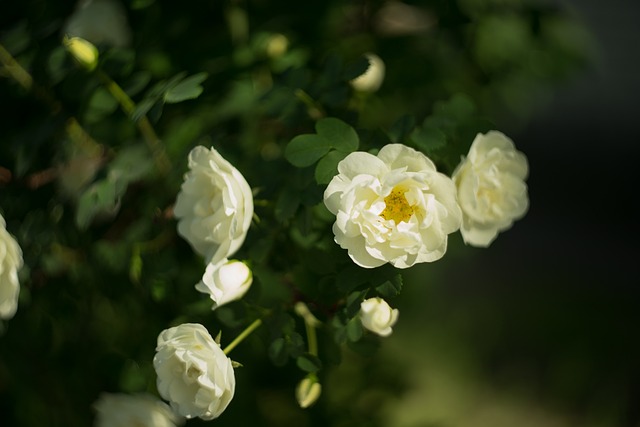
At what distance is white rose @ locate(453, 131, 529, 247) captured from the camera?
0.87 metres

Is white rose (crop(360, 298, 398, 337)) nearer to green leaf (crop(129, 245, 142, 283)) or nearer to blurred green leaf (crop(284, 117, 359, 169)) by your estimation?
blurred green leaf (crop(284, 117, 359, 169))

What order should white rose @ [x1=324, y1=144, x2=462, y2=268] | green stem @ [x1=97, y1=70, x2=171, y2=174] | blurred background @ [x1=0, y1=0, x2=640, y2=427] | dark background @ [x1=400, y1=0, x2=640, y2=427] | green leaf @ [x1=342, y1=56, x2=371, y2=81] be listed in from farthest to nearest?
dark background @ [x1=400, y1=0, x2=640, y2=427] < blurred background @ [x1=0, y1=0, x2=640, y2=427] < green stem @ [x1=97, y1=70, x2=171, y2=174] < green leaf @ [x1=342, y1=56, x2=371, y2=81] < white rose @ [x1=324, y1=144, x2=462, y2=268]

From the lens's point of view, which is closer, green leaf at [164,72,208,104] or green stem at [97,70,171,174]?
green leaf at [164,72,208,104]

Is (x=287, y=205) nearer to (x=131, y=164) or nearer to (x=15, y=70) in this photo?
(x=131, y=164)

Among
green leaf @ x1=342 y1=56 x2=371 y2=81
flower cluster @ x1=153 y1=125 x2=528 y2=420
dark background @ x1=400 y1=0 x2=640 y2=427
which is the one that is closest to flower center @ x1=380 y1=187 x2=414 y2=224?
flower cluster @ x1=153 y1=125 x2=528 y2=420

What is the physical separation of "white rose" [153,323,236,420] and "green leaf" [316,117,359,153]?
0.95 feet

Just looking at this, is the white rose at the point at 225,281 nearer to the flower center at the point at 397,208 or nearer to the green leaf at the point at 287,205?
the green leaf at the point at 287,205

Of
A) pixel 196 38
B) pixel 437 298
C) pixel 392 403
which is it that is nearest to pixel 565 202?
pixel 437 298

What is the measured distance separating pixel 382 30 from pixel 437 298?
1.17 metres

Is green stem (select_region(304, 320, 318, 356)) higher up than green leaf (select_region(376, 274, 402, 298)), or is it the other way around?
green leaf (select_region(376, 274, 402, 298))

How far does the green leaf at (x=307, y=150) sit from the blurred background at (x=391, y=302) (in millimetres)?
139

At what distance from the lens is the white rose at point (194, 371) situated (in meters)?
0.83

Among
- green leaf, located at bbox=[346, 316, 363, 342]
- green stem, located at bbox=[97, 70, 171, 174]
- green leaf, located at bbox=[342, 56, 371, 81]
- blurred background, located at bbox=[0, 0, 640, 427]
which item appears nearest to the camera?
green leaf, located at bbox=[346, 316, 363, 342]

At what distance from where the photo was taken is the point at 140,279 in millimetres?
1116
